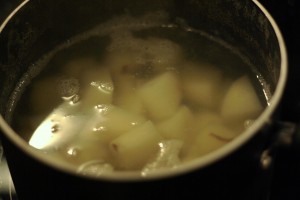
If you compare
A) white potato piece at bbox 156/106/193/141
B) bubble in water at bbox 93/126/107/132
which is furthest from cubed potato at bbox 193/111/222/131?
bubble in water at bbox 93/126/107/132

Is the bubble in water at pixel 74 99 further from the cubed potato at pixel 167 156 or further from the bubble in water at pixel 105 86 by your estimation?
the cubed potato at pixel 167 156

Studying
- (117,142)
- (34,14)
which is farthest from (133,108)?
(34,14)

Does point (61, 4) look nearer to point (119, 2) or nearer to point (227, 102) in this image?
point (119, 2)

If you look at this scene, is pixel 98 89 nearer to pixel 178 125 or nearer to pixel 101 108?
pixel 101 108

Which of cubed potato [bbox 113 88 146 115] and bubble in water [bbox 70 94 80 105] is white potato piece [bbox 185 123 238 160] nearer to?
cubed potato [bbox 113 88 146 115]

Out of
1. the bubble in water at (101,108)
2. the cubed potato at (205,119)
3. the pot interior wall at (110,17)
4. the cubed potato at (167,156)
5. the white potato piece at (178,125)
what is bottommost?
the cubed potato at (205,119)

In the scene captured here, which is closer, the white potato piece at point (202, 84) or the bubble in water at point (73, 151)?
the bubble in water at point (73, 151)

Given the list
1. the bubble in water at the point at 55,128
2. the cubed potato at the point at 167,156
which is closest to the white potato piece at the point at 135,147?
the cubed potato at the point at 167,156
